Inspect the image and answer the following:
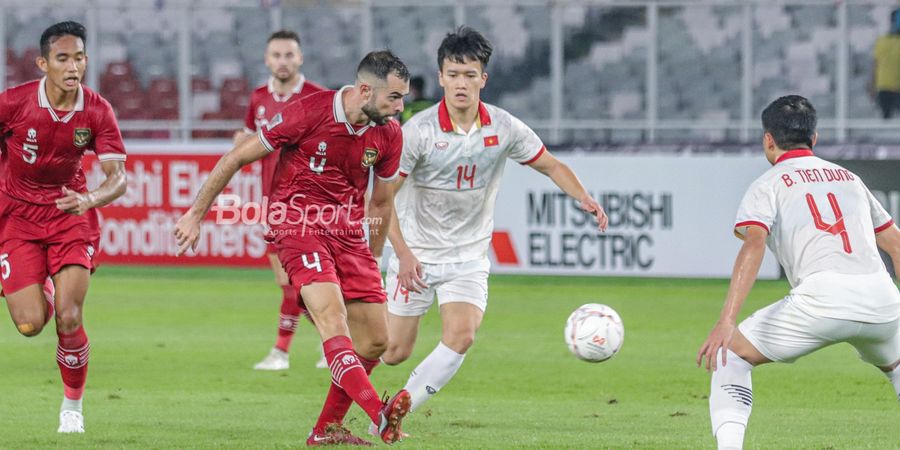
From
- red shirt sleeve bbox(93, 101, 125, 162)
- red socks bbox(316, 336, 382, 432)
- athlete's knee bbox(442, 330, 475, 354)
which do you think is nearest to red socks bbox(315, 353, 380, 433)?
red socks bbox(316, 336, 382, 432)

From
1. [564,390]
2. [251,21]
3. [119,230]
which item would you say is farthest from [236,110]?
[564,390]

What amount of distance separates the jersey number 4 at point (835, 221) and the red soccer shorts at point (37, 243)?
4.07 metres

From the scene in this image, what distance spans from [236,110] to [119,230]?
207 inches

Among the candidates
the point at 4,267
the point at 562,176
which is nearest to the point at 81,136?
the point at 4,267

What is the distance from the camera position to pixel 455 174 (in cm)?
824

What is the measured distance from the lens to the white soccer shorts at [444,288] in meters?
8.16

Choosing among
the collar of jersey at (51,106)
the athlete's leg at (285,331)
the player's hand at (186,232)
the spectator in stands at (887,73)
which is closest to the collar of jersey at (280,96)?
the athlete's leg at (285,331)

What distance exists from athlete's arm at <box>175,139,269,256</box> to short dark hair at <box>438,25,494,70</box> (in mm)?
1292

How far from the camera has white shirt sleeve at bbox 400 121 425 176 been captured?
26.5 ft

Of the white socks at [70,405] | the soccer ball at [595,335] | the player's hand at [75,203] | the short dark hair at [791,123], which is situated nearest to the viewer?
the short dark hair at [791,123]

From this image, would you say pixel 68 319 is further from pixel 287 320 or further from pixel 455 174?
pixel 287 320

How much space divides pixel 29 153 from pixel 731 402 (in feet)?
13.9

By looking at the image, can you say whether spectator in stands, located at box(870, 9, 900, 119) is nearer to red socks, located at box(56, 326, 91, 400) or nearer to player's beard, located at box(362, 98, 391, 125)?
player's beard, located at box(362, 98, 391, 125)

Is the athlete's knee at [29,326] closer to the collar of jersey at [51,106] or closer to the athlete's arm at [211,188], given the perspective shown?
the collar of jersey at [51,106]
